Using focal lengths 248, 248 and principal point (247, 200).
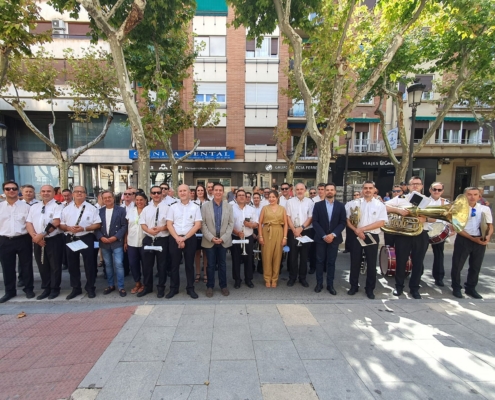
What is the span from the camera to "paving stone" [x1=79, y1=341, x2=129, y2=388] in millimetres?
2432

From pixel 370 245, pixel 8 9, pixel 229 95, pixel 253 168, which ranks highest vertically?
pixel 229 95

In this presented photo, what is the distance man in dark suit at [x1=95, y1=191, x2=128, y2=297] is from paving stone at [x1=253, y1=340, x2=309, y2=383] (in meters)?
2.83

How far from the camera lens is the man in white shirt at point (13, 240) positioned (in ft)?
13.7

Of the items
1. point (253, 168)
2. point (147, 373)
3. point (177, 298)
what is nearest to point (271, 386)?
point (147, 373)

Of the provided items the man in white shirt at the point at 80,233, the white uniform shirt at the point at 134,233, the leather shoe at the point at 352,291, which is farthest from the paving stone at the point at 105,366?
the leather shoe at the point at 352,291

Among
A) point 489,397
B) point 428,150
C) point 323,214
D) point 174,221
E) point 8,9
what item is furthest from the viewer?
point 428,150

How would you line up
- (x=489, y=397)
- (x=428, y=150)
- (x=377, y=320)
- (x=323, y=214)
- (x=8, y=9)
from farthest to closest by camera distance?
(x=428, y=150) → (x=8, y=9) → (x=323, y=214) → (x=377, y=320) → (x=489, y=397)

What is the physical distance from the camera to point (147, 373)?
254 centimetres

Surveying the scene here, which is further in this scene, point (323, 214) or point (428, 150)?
point (428, 150)

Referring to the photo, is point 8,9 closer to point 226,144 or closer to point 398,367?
point 398,367

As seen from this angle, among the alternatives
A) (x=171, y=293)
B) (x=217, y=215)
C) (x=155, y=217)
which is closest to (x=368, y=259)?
(x=217, y=215)

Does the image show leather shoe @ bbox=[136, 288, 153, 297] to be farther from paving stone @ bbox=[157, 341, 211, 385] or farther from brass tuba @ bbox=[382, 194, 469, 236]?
brass tuba @ bbox=[382, 194, 469, 236]

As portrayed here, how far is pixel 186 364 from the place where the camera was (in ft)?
8.77

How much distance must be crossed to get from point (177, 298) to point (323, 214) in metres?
3.05
